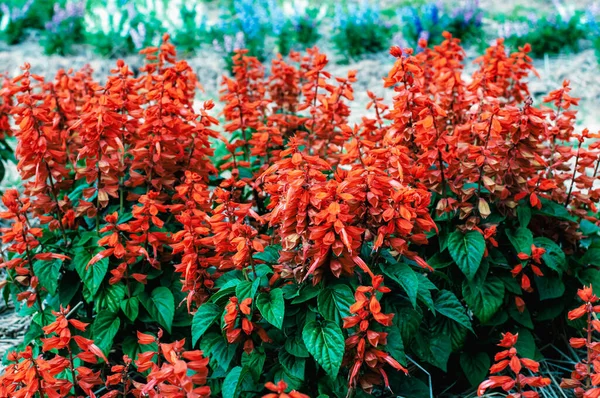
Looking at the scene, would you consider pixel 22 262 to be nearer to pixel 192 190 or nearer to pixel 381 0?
pixel 192 190

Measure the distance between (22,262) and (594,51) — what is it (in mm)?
6366

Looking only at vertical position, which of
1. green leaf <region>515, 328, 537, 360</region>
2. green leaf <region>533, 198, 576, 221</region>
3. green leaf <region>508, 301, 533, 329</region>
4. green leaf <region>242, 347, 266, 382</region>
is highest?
green leaf <region>533, 198, 576, 221</region>

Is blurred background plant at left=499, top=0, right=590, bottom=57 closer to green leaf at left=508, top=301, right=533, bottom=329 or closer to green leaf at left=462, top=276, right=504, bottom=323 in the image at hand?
green leaf at left=508, top=301, right=533, bottom=329

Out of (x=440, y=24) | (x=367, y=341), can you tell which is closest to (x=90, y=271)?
(x=367, y=341)

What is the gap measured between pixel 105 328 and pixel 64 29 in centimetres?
587

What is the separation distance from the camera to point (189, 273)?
2.22 meters

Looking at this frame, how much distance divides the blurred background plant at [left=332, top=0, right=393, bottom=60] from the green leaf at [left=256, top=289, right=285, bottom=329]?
5236 millimetres

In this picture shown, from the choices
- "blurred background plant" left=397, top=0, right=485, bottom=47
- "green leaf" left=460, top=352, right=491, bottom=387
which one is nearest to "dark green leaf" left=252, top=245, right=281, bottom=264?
"green leaf" left=460, top=352, right=491, bottom=387

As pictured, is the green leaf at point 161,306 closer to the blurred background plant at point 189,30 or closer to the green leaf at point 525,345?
the green leaf at point 525,345

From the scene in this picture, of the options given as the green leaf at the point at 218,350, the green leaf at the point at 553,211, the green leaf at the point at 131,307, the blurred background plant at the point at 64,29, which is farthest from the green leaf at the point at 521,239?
the blurred background plant at the point at 64,29

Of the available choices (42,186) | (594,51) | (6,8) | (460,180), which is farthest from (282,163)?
(6,8)

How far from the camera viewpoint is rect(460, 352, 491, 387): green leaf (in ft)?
8.42

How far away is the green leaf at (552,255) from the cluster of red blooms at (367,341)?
839 millimetres

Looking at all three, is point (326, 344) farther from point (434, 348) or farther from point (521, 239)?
point (521, 239)
